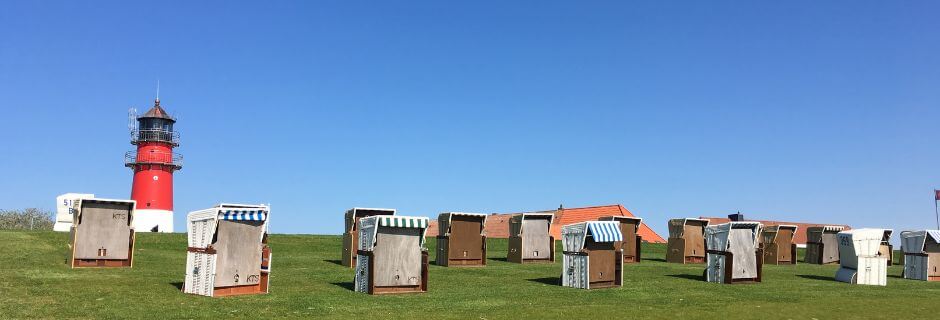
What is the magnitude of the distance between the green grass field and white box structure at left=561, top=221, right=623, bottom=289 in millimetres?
738

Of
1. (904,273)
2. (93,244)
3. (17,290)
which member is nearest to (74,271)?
(93,244)

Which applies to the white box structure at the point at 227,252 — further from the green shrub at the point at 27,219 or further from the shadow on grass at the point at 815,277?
the green shrub at the point at 27,219

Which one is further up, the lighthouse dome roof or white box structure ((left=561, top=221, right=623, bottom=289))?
the lighthouse dome roof

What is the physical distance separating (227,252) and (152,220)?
128 feet

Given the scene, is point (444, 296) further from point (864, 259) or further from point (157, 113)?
point (157, 113)

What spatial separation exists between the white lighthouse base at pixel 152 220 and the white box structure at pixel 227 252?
37637 millimetres

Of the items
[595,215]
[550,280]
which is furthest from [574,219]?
[550,280]

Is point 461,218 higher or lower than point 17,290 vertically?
higher

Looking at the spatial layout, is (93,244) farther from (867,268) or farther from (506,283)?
(867,268)

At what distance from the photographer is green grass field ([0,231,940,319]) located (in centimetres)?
1560

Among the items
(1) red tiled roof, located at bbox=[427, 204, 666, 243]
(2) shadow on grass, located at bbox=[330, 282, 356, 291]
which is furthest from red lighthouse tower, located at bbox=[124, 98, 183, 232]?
(2) shadow on grass, located at bbox=[330, 282, 356, 291]

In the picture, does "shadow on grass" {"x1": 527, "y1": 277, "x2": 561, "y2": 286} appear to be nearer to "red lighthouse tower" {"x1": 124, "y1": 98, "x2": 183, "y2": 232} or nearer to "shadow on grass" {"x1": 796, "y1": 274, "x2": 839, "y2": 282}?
"shadow on grass" {"x1": 796, "y1": 274, "x2": 839, "y2": 282}

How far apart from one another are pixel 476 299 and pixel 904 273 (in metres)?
22.3

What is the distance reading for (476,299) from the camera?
60.3ft
